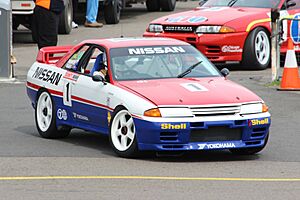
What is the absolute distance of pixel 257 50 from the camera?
19094 millimetres

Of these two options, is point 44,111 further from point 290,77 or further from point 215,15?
point 215,15

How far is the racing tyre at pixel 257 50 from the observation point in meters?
18.8

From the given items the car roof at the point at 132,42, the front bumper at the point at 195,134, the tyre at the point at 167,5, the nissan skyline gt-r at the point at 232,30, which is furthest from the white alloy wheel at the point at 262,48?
the tyre at the point at 167,5

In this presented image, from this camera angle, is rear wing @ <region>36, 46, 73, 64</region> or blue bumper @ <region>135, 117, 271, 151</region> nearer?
blue bumper @ <region>135, 117, 271, 151</region>

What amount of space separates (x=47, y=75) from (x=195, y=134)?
8.81 feet

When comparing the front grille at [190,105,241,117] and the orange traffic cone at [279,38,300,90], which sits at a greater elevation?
the front grille at [190,105,241,117]

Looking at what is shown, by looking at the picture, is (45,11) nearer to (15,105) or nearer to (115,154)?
(15,105)

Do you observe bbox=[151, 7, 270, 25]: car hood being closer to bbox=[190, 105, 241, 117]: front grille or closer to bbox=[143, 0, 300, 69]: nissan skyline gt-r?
bbox=[143, 0, 300, 69]: nissan skyline gt-r

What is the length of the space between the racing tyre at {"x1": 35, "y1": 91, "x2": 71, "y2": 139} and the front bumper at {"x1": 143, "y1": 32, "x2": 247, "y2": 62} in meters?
6.52

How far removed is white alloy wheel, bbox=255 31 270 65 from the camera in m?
19.0

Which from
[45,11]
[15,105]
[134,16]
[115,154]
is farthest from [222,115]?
[134,16]

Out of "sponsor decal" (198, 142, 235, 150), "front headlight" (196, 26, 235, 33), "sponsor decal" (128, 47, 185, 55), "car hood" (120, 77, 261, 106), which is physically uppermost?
"sponsor decal" (128, 47, 185, 55)

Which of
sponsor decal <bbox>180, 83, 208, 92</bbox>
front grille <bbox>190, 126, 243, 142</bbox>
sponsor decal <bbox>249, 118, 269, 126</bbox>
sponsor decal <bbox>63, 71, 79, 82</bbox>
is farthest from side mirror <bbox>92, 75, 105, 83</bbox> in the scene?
sponsor decal <bbox>249, 118, 269, 126</bbox>

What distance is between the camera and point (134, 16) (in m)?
29.8
